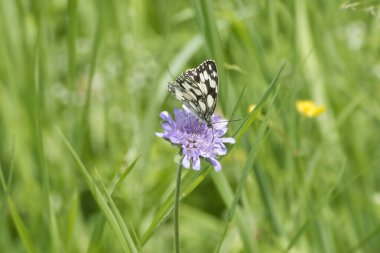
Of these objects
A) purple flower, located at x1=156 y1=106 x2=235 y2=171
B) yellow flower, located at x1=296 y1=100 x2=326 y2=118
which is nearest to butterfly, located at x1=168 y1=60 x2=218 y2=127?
purple flower, located at x1=156 y1=106 x2=235 y2=171

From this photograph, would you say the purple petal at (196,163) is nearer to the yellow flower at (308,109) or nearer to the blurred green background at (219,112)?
the blurred green background at (219,112)

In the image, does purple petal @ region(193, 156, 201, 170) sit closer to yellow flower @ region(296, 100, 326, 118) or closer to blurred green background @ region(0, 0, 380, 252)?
blurred green background @ region(0, 0, 380, 252)

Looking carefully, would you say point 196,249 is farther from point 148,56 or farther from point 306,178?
point 148,56

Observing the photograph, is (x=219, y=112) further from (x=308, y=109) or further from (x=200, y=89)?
(x=200, y=89)

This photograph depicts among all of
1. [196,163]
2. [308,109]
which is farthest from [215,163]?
[308,109]

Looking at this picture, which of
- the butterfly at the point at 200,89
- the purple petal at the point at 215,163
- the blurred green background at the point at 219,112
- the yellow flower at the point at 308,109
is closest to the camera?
the purple petal at the point at 215,163

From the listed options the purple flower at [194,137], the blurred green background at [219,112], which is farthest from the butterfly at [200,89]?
the blurred green background at [219,112]
